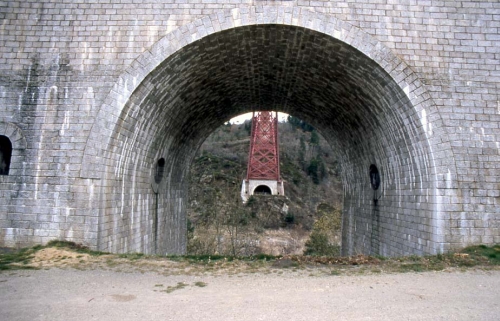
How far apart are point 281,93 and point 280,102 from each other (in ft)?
4.03

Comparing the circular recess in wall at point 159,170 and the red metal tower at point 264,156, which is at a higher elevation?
the red metal tower at point 264,156

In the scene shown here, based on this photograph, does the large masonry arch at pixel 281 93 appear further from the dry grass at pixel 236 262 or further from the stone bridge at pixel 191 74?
the dry grass at pixel 236 262

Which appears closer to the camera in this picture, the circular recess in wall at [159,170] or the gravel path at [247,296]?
the gravel path at [247,296]

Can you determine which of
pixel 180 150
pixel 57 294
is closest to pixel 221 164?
pixel 180 150

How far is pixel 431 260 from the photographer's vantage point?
8078 millimetres

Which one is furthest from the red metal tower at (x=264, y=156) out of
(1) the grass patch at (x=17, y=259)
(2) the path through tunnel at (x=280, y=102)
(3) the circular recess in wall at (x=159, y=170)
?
(1) the grass patch at (x=17, y=259)

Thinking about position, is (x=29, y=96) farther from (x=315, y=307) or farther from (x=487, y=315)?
(x=487, y=315)

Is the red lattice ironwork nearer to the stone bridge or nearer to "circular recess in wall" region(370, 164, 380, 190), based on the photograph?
"circular recess in wall" region(370, 164, 380, 190)

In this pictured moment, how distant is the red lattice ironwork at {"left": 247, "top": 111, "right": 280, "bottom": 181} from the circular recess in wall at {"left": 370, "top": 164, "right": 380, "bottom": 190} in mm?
30268

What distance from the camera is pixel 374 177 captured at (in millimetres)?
12461

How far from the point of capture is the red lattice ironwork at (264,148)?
141 ft

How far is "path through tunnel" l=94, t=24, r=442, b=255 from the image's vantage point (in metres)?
9.16

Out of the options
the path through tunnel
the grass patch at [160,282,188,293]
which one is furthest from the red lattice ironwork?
the grass patch at [160,282,188,293]

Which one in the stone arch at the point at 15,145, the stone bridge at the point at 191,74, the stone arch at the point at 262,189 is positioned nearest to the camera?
the stone bridge at the point at 191,74
